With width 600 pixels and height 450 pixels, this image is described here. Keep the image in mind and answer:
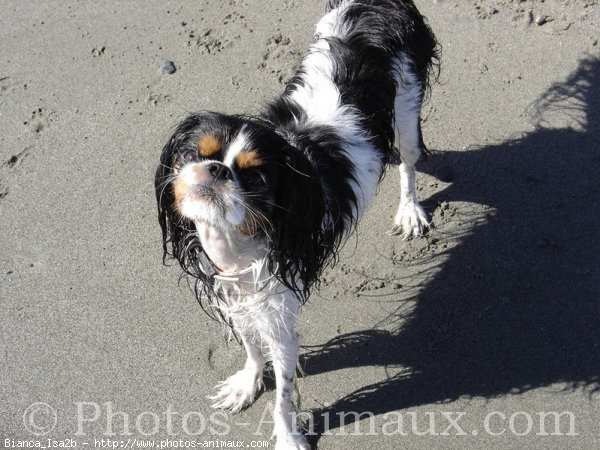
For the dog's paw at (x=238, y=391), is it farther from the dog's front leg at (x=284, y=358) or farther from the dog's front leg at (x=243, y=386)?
the dog's front leg at (x=284, y=358)

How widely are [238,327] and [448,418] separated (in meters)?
1.25

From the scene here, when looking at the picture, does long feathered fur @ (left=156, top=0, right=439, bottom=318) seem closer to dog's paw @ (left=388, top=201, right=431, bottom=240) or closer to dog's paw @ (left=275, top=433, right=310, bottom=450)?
dog's paw @ (left=388, top=201, right=431, bottom=240)

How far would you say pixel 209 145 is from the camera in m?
2.65

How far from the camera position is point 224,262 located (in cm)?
305

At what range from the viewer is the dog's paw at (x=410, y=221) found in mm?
4445

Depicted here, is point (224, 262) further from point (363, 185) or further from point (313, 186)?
point (363, 185)

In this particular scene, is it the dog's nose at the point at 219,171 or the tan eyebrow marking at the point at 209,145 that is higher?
the tan eyebrow marking at the point at 209,145

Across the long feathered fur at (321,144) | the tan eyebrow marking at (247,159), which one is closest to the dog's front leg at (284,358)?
the long feathered fur at (321,144)

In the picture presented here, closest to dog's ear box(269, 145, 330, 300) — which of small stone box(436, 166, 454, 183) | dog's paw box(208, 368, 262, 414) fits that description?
dog's paw box(208, 368, 262, 414)

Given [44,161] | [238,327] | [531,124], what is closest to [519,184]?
[531,124]

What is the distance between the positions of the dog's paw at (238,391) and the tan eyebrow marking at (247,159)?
5.39 feet

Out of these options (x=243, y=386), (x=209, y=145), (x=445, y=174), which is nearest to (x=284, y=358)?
(x=243, y=386)

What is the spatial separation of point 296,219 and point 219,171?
43 centimetres

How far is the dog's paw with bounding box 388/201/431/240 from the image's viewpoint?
4.45 metres
